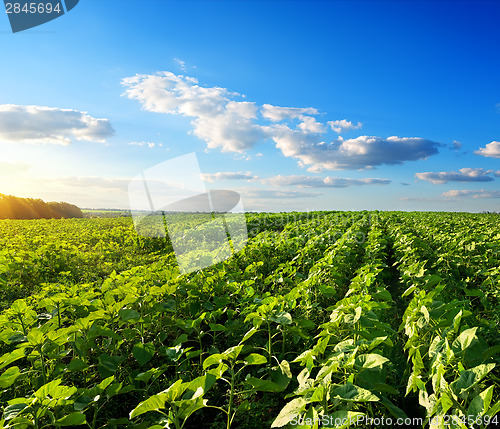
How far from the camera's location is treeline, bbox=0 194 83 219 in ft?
113

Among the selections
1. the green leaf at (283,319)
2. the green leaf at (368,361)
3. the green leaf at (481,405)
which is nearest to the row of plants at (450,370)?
the green leaf at (481,405)

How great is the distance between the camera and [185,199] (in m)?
6.32

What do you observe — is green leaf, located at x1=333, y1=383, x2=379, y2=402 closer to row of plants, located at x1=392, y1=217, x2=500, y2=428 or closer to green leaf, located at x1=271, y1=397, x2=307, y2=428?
green leaf, located at x1=271, y1=397, x2=307, y2=428

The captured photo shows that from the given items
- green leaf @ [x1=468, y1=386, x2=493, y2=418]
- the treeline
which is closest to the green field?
green leaf @ [x1=468, y1=386, x2=493, y2=418]

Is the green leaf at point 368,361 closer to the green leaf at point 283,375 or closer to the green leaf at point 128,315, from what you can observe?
the green leaf at point 283,375

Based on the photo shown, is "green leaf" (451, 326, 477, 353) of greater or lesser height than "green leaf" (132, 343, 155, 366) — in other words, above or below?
above

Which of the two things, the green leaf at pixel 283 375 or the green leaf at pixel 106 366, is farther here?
the green leaf at pixel 106 366

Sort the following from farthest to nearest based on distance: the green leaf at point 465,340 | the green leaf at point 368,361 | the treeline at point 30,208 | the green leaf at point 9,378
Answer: the treeline at point 30,208, the green leaf at point 9,378, the green leaf at point 465,340, the green leaf at point 368,361

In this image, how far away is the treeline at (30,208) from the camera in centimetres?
3434

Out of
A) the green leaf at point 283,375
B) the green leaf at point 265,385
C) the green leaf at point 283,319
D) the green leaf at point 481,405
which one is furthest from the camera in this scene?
the green leaf at point 283,319

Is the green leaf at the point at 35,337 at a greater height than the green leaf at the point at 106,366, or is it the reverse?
the green leaf at the point at 35,337

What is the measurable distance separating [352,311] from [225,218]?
12745 millimetres

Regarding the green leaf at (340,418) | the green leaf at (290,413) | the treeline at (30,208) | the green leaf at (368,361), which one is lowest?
the green leaf at (290,413)

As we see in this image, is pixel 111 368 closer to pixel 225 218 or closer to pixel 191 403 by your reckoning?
pixel 191 403
